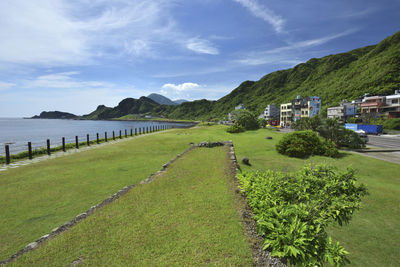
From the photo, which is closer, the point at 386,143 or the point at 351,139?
the point at 351,139

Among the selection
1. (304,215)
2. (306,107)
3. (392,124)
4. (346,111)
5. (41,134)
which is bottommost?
(41,134)

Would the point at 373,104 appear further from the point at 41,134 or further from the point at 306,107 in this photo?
the point at 41,134

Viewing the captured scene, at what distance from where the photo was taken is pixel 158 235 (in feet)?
13.8

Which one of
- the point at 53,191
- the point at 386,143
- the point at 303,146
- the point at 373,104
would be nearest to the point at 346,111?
the point at 373,104

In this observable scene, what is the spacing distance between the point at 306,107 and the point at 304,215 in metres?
94.5

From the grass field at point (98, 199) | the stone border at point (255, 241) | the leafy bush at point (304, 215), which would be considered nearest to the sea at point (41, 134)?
the grass field at point (98, 199)

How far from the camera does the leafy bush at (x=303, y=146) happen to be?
17625mm

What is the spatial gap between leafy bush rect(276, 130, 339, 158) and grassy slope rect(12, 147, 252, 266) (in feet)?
45.0

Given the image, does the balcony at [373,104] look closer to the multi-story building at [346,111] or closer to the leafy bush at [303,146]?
the multi-story building at [346,111]

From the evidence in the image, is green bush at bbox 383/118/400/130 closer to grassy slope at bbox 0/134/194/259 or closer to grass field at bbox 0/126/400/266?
grass field at bbox 0/126/400/266

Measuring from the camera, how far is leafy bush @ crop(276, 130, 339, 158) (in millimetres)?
17625

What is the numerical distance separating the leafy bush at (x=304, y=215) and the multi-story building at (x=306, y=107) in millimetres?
83140

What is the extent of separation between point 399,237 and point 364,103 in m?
83.3

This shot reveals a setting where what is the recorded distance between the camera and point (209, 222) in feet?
15.3
